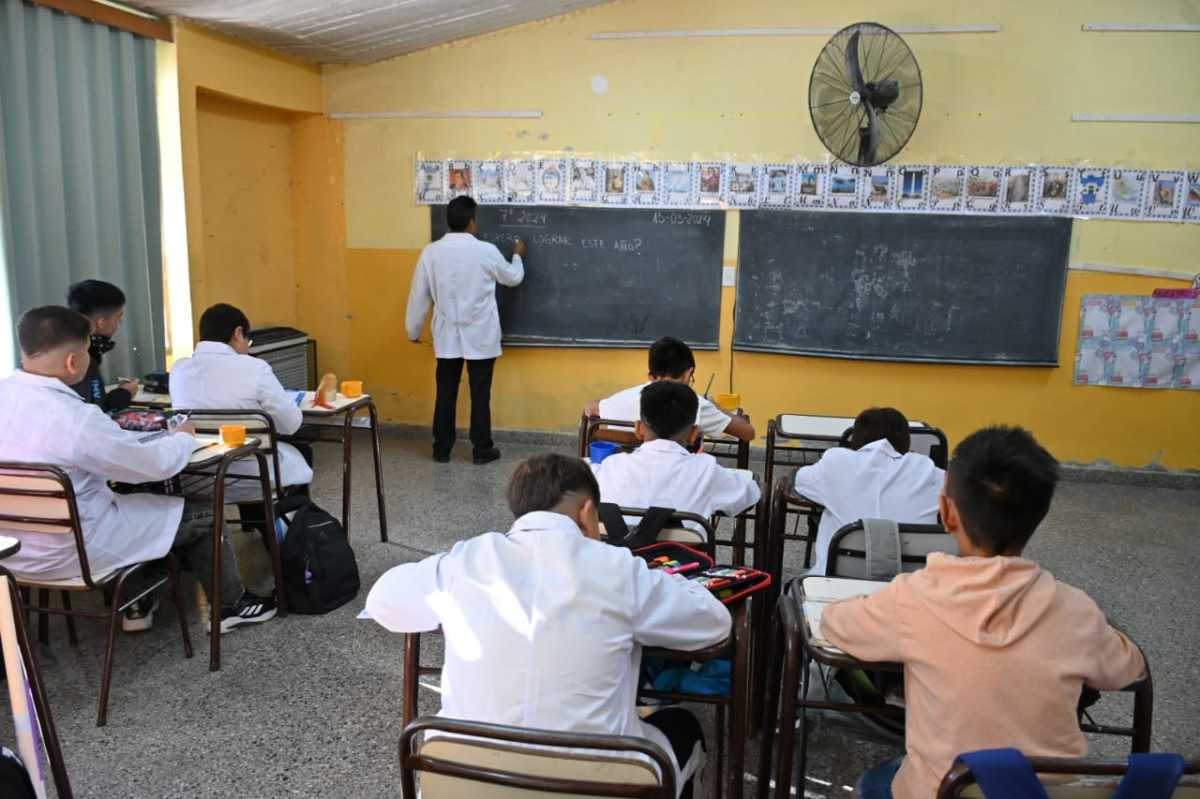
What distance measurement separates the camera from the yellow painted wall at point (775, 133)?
5035 millimetres

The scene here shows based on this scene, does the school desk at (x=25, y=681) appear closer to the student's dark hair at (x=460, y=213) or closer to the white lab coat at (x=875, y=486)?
the white lab coat at (x=875, y=486)

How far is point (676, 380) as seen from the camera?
3262 millimetres

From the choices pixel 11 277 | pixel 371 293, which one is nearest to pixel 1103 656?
pixel 11 277

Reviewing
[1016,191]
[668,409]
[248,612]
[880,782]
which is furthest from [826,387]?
[880,782]

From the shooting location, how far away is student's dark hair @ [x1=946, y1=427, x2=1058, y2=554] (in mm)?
1452

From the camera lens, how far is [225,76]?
4.82 m

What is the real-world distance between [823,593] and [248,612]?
2160mm

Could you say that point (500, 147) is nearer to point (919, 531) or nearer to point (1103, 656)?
point (919, 531)

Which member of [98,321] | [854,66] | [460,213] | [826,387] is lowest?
[826,387]

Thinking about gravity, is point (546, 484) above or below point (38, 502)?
above

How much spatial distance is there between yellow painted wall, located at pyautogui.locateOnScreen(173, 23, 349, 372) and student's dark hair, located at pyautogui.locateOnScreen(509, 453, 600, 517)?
367 centimetres

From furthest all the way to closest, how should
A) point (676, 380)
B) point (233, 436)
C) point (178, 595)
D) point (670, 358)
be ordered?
1. point (670, 358)
2. point (676, 380)
3. point (233, 436)
4. point (178, 595)

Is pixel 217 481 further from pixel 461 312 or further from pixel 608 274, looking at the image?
pixel 608 274

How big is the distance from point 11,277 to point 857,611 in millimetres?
3509
